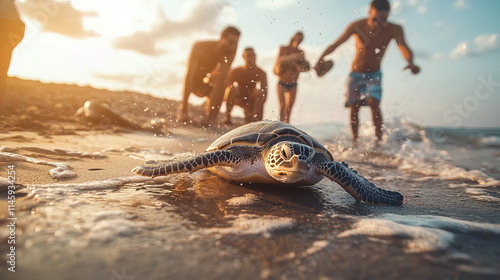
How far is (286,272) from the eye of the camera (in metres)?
1.08

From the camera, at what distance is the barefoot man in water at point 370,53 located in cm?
698

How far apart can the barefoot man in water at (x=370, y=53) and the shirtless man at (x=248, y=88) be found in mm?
3385

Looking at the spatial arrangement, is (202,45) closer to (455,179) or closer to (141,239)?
(455,179)

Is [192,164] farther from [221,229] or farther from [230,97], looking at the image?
[230,97]

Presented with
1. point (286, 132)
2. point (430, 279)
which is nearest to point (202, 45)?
point (286, 132)

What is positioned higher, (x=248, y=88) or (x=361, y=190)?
(x=248, y=88)

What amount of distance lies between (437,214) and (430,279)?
1.23 m

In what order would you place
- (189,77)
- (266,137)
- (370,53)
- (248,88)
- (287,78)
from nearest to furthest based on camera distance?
(266,137) → (370,53) → (189,77) → (287,78) → (248,88)

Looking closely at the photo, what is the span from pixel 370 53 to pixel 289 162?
633 cm

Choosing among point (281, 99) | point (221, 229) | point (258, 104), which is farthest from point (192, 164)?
point (258, 104)

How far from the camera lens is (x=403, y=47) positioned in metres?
6.93

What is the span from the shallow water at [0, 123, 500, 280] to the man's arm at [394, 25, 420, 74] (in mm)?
4913

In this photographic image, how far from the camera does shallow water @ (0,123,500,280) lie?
1084 millimetres

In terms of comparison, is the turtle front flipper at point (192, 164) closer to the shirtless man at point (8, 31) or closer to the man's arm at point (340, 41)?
the shirtless man at point (8, 31)
